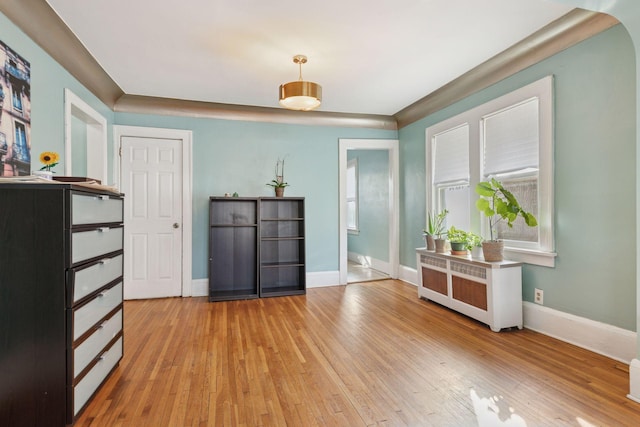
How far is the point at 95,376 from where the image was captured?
1956 mm

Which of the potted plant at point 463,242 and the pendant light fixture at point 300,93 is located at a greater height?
the pendant light fixture at point 300,93

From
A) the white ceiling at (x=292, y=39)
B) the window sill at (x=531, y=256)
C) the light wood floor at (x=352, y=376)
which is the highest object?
the white ceiling at (x=292, y=39)

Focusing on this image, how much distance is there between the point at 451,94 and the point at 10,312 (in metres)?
4.39

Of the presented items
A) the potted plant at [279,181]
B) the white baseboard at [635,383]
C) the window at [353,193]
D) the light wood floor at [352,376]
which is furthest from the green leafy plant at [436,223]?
the window at [353,193]

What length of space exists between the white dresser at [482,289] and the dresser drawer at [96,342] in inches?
120

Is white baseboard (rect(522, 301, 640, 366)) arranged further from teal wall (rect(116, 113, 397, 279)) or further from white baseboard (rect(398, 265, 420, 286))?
teal wall (rect(116, 113, 397, 279))

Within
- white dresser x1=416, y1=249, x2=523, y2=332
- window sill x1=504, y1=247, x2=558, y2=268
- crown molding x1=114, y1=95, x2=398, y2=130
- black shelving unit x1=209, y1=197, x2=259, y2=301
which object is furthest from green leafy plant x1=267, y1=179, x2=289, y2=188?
window sill x1=504, y1=247, x2=558, y2=268

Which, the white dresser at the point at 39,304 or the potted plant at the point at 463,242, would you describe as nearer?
the white dresser at the point at 39,304

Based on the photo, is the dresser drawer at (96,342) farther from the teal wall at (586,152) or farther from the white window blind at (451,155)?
the white window blind at (451,155)

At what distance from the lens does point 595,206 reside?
256cm

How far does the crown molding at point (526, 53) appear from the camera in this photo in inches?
100

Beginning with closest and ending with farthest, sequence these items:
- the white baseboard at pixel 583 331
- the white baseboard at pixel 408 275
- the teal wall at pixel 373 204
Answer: the white baseboard at pixel 583 331 → the white baseboard at pixel 408 275 → the teal wall at pixel 373 204

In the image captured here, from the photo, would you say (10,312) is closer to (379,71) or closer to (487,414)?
(487,414)

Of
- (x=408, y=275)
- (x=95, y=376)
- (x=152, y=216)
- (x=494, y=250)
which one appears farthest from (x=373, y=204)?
(x=95, y=376)
